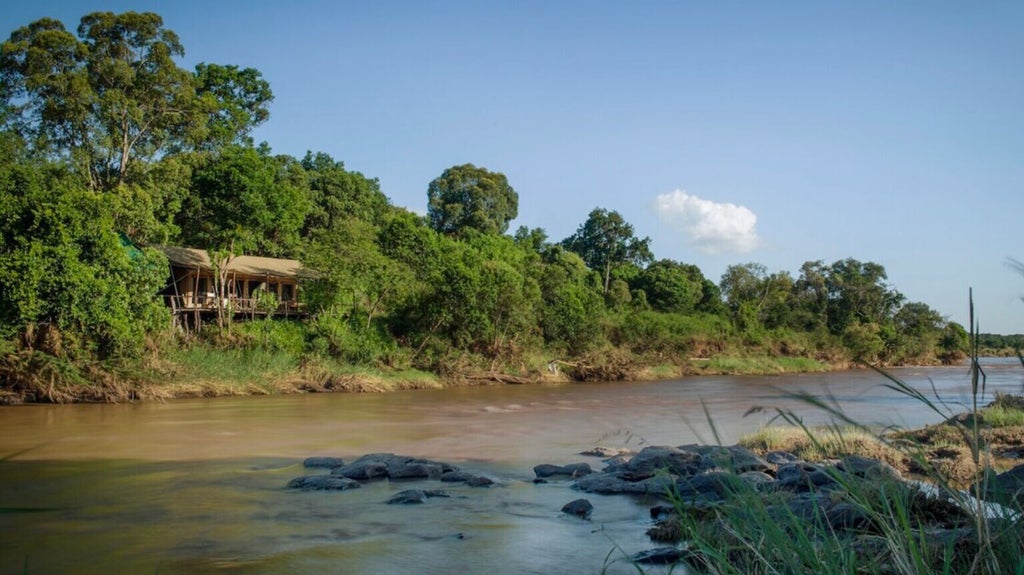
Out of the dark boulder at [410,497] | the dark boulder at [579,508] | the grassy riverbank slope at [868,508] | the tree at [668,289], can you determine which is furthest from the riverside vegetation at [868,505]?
the tree at [668,289]

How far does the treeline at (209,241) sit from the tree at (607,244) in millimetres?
10835

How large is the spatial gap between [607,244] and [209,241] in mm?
35275

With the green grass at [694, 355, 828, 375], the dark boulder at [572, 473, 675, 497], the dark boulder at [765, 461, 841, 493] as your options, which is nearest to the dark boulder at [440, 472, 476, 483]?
the dark boulder at [572, 473, 675, 497]

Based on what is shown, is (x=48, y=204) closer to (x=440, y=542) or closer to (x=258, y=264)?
(x=258, y=264)

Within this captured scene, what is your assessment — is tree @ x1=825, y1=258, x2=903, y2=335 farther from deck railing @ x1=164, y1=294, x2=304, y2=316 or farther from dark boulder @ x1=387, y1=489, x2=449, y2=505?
dark boulder @ x1=387, y1=489, x2=449, y2=505

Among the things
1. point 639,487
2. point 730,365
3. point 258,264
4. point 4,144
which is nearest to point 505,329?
point 258,264

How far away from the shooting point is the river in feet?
23.4

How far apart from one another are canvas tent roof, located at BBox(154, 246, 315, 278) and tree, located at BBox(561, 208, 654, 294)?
2881cm

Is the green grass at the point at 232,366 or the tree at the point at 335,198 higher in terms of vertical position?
the tree at the point at 335,198

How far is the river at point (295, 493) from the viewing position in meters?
7.14

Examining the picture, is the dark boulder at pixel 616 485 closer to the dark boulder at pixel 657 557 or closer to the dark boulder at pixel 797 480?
the dark boulder at pixel 797 480

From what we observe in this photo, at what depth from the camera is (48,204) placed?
70.6 ft

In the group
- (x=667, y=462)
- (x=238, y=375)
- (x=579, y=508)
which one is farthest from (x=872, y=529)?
(x=238, y=375)

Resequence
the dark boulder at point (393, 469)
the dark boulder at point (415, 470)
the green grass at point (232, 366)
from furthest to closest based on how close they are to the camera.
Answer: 1. the green grass at point (232, 366)
2. the dark boulder at point (415, 470)
3. the dark boulder at point (393, 469)
